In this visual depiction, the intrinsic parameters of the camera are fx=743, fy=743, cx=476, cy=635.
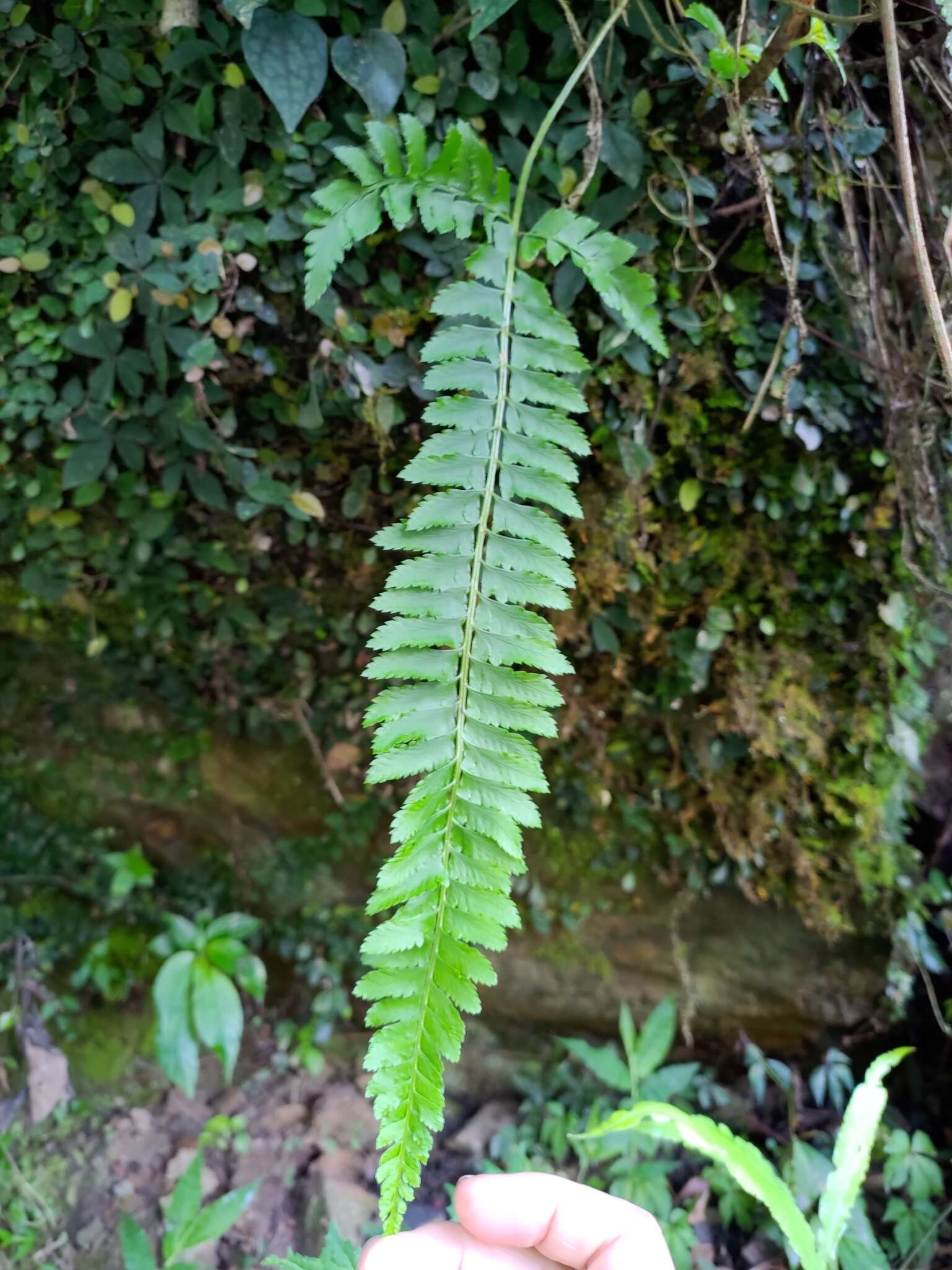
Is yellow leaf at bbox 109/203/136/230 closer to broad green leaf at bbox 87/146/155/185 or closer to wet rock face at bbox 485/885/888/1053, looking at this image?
broad green leaf at bbox 87/146/155/185

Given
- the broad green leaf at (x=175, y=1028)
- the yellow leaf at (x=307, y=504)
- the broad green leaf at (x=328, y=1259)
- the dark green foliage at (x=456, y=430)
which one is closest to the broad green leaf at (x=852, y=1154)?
the dark green foliage at (x=456, y=430)

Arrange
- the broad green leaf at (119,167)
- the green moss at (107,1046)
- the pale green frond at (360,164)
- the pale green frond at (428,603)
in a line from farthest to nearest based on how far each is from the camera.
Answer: the green moss at (107,1046) < the broad green leaf at (119,167) < the pale green frond at (360,164) < the pale green frond at (428,603)

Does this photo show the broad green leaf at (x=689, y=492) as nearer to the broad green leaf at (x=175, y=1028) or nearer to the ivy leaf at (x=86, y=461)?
the ivy leaf at (x=86, y=461)

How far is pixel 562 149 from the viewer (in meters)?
1.34

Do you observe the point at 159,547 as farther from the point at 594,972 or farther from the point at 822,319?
the point at 594,972

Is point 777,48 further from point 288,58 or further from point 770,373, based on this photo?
point 288,58

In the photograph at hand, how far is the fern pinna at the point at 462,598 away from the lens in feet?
3.18

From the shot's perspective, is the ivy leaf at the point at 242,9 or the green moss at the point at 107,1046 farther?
the green moss at the point at 107,1046

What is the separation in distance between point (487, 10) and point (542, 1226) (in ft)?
5.98

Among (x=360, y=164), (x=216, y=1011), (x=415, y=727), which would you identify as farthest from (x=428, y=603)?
(x=216, y=1011)

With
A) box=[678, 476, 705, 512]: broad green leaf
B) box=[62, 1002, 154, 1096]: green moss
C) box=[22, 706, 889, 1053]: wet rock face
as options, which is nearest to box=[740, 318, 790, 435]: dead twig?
box=[678, 476, 705, 512]: broad green leaf

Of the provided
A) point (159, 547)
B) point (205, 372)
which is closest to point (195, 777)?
point (159, 547)

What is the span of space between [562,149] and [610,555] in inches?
30.7

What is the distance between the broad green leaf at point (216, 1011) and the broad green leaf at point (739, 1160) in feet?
3.62
